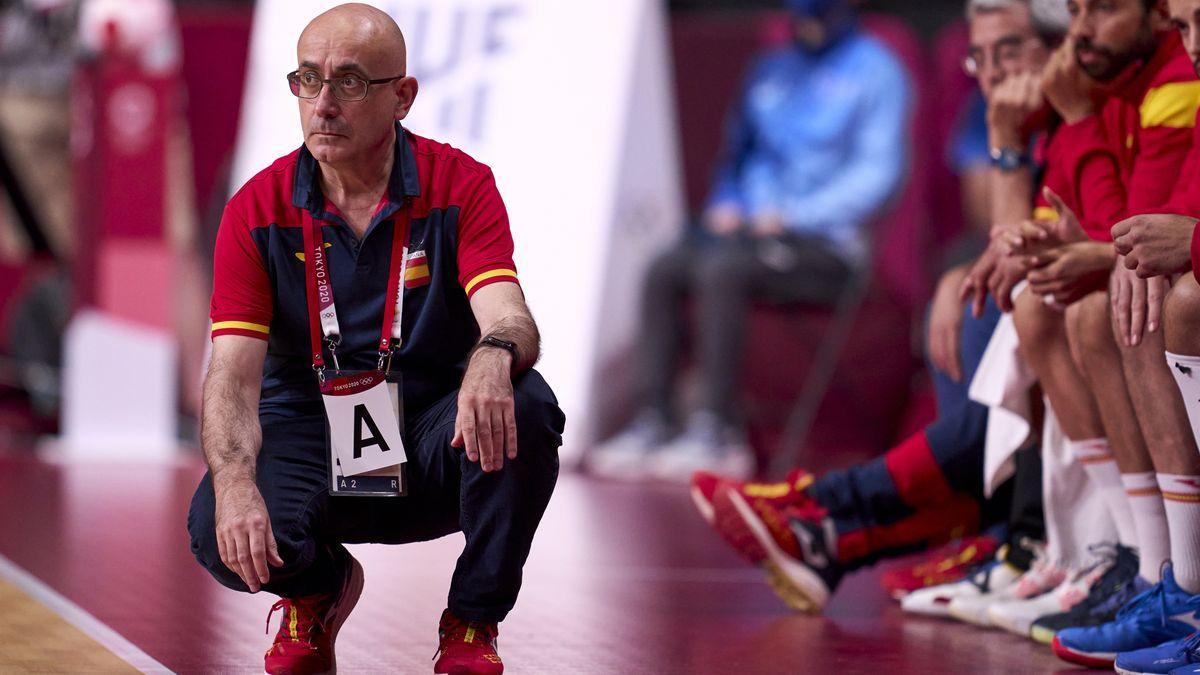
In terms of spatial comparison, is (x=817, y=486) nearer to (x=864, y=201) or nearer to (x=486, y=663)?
(x=486, y=663)

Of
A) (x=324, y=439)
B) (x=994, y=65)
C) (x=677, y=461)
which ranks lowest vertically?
(x=677, y=461)

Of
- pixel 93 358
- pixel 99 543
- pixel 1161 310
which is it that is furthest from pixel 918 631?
pixel 93 358

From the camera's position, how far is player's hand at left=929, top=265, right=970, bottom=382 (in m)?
3.41

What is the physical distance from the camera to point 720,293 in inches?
233

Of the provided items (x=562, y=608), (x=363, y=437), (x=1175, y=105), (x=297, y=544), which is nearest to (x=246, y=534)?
(x=297, y=544)

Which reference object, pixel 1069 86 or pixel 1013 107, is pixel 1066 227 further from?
pixel 1013 107

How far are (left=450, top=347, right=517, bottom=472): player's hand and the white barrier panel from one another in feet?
12.7

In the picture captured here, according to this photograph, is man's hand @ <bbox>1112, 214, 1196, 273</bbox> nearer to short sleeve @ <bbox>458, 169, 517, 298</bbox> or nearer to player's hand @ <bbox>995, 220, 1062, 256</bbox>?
player's hand @ <bbox>995, 220, 1062, 256</bbox>

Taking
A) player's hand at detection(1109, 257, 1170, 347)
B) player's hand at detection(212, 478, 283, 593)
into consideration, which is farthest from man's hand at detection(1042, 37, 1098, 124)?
player's hand at detection(212, 478, 283, 593)

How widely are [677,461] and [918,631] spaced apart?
9.37ft

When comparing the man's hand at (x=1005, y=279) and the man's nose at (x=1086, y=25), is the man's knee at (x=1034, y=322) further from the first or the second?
the man's nose at (x=1086, y=25)

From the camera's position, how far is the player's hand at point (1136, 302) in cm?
256

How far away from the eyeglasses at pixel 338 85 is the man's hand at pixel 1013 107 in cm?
140

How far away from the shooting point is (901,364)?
612 cm
